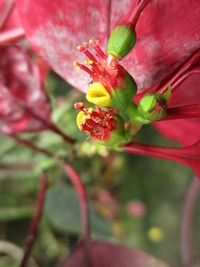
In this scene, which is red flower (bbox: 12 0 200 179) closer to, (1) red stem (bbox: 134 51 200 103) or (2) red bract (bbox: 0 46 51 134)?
(1) red stem (bbox: 134 51 200 103)

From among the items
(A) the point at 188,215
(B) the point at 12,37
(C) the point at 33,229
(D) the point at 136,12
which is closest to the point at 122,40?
(D) the point at 136,12

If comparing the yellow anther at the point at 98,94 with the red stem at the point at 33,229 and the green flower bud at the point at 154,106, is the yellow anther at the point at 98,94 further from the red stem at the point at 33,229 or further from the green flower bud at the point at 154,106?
the red stem at the point at 33,229

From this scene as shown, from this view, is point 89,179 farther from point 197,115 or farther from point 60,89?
point 197,115

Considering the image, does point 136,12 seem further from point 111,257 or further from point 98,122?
point 111,257

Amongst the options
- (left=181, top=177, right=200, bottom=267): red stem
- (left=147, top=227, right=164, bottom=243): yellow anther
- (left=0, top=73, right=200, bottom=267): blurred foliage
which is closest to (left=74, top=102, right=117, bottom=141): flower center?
(left=0, top=73, right=200, bottom=267): blurred foliage

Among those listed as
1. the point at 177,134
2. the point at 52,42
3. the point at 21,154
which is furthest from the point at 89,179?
the point at 52,42
